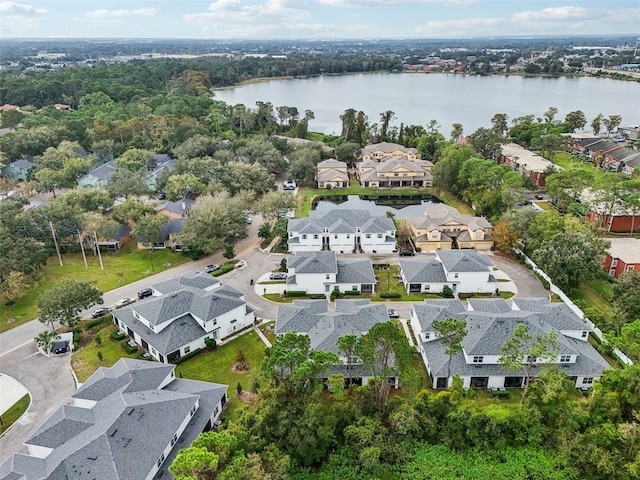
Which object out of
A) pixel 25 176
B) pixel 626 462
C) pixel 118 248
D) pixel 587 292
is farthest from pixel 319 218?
pixel 25 176

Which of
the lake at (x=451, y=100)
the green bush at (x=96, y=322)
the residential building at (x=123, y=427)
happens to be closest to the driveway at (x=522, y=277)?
the residential building at (x=123, y=427)

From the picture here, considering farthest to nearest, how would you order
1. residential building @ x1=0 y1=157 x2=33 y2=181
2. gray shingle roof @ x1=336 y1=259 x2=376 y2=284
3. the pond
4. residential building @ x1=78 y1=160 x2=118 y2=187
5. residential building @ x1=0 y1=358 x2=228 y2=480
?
1. residential building @ x1=0 y1=157 x2=33 y2=181
2. the pond
3. residential building @ x1=78 y1=160 x2=118 y2=187
4. gray shingle roof @ x1=336 y1=259 x2=376 y2=284
5. residential building @ x1=0 y1=358 x2=228 y2=480

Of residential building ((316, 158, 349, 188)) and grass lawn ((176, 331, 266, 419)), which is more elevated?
residential building ((316, 158, 349, 188))

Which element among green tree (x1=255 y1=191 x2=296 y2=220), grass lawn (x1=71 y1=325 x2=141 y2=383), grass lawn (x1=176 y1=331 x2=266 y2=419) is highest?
green tree (x1=255 y1=191 x2=296 y2=220)

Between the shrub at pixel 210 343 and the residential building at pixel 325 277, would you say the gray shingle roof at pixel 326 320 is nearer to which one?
the shrub at pixel 210 343

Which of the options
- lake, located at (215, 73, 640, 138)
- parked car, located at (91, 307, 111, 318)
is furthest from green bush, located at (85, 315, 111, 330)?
lake, located at (215, 73, 640, 138)

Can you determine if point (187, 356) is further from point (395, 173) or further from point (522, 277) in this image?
point (395, 173)

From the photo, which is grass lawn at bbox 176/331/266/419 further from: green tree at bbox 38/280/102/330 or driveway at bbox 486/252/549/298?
driveway at bbox 486/252/549/298

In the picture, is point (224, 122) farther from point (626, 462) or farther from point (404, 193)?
point (626, 462)
